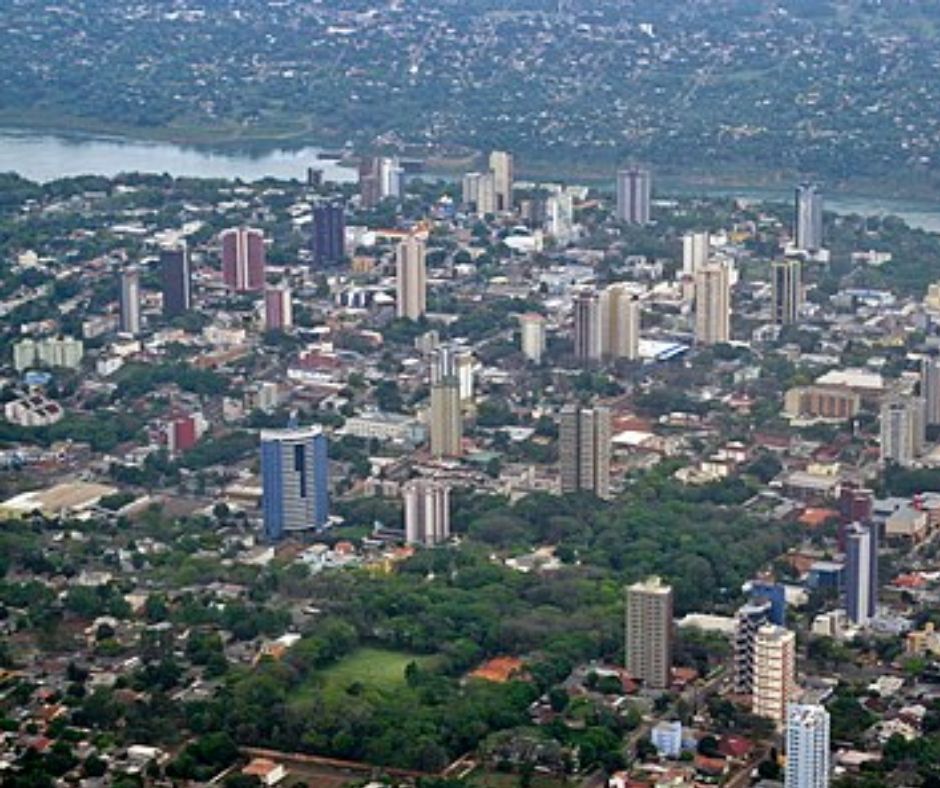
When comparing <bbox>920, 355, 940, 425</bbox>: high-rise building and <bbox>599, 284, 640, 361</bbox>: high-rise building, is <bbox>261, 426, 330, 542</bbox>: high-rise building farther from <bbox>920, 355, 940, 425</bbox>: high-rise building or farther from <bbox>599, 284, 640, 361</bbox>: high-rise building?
<bbox>599, 284, 640, 361</bbox>: high-rise building

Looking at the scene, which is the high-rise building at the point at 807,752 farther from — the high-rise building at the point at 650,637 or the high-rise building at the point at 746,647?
the high-rise building at the point at 650,637

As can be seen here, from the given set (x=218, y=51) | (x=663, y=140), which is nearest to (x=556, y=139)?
(x=663, y=140)

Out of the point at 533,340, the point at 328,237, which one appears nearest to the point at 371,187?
the point at 328,237

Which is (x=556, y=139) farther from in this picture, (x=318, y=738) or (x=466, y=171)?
(x=318, y=738)

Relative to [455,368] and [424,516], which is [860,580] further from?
[455,368]

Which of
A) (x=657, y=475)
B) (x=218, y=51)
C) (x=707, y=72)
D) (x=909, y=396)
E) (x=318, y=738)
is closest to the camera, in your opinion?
(x=318, y=738)

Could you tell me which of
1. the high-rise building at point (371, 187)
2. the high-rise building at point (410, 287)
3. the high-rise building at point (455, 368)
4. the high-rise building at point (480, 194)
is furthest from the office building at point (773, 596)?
the high-rise building at point (371, 187)
